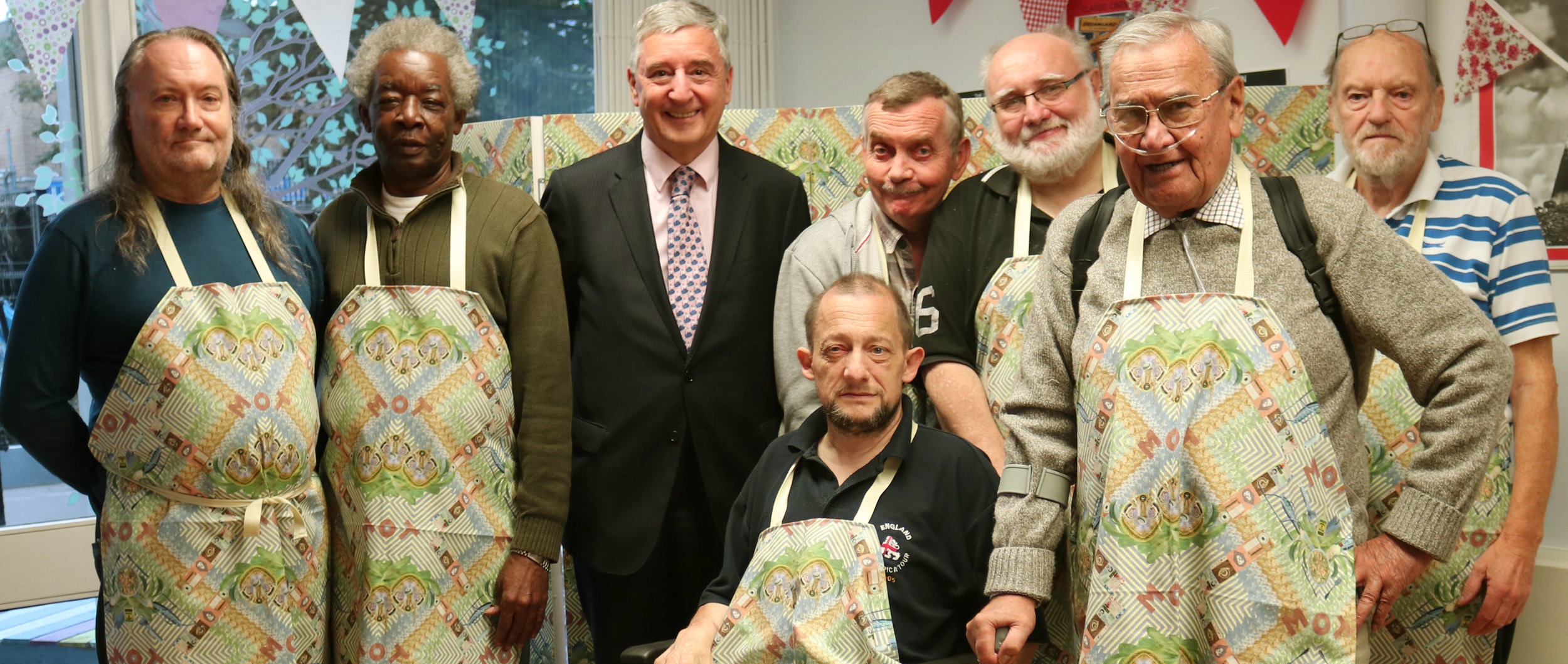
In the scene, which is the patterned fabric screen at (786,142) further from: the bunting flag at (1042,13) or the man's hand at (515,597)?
the bunting flag at (1042,13)

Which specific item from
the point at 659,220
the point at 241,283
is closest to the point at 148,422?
the point at 241,283

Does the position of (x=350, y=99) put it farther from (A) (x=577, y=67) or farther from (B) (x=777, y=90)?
(B) (x=777, y=90)

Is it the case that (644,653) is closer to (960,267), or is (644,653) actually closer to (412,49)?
(960,267)

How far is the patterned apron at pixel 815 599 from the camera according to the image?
2146 mm

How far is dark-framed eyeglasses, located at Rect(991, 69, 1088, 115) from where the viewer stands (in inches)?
102

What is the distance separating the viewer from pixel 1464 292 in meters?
2.26

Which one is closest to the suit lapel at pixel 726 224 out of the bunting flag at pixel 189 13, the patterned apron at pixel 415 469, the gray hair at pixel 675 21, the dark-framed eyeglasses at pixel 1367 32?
the gray hair at pixel 675 21

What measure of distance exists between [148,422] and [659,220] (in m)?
1.16

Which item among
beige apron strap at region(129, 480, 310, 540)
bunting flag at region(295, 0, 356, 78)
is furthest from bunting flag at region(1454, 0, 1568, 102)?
bunting flag at region(295, 0, 356, 78)

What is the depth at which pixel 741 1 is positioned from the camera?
17.9ft

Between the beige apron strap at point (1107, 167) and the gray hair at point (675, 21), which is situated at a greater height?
the gray hair at point (675, 21)

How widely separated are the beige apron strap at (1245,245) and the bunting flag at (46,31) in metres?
3.76

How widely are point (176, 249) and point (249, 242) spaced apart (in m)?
0.14

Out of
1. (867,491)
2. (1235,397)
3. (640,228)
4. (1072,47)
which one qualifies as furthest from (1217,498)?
(640,228)
